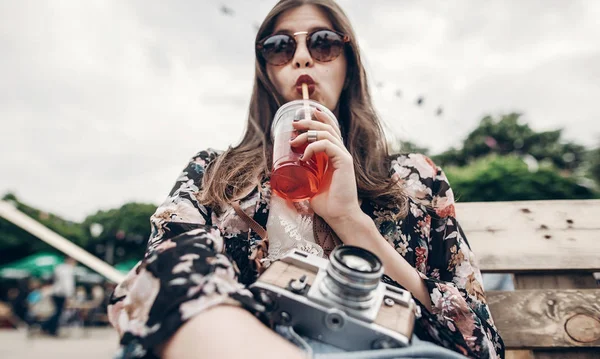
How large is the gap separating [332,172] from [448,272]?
24.8 inches

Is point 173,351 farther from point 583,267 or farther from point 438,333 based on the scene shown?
point 583,267

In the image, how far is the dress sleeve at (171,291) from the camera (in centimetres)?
74

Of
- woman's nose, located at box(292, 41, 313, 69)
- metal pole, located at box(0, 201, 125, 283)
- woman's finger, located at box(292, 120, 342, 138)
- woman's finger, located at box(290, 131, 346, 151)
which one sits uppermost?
woman's nose, located at box(292, 41, 313, 69)

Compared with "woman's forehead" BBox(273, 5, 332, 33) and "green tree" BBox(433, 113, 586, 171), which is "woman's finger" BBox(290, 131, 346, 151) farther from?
"green tree" BBox(433, 113, 586, 171)

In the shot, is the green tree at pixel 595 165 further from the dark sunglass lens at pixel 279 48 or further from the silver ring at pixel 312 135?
the silver ring at pixel 312 135

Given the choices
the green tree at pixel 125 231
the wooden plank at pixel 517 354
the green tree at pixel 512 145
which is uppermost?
the wooden plank at pixel 517 354

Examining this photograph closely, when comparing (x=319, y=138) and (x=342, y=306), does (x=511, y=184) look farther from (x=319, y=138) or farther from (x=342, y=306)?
(x=342, y=306)

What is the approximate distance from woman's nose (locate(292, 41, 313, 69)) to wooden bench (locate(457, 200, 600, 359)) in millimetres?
1079

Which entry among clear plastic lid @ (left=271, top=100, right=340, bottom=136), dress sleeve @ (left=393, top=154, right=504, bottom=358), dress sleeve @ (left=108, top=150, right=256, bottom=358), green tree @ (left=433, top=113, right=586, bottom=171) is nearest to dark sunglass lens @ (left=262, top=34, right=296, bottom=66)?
clear plastic lid @ (left=271, top=100, right=340, bottom=136)

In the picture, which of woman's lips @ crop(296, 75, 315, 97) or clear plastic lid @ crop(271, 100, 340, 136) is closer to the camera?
clear plastic lid @ crop(271, 100, 340, 136)

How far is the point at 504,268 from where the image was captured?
176cm

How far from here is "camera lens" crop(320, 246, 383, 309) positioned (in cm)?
83

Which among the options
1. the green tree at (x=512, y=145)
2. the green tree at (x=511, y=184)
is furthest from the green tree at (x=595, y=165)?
the green tree at (x=511, y=184)

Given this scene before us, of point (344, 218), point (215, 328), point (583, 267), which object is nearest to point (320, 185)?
point (344, 218)
